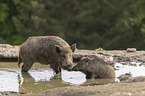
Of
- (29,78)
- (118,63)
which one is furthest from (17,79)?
(118,63)

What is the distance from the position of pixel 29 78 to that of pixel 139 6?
22.7m

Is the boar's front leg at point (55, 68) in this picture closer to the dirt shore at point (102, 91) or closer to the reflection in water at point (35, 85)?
the reflection in water at point (35, 85)

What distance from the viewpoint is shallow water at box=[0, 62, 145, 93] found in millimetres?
6661

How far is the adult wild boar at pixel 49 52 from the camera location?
7.52 metres

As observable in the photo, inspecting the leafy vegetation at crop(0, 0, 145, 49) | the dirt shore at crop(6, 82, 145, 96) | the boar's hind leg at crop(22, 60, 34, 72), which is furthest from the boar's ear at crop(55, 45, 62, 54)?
the leafy vegetation at crop(0, 0, 145, 49)

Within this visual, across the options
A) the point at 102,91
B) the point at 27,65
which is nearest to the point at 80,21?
the point at 27,65

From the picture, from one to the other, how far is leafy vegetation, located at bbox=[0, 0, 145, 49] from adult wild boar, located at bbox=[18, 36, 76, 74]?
59.3 feet

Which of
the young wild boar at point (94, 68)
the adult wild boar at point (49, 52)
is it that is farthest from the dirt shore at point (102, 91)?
the young wild boar at point (94, 68)

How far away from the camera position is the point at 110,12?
29.3m

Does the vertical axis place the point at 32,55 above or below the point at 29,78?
above

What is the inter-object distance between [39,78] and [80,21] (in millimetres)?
22716

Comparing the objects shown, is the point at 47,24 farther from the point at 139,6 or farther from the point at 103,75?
the point at 103,75

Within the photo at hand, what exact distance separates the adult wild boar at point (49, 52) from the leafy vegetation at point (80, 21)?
59.3 ft

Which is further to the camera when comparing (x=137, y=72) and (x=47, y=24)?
(x=47, y=24)
